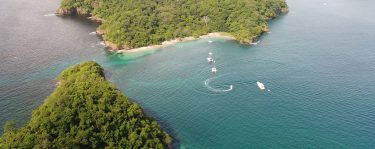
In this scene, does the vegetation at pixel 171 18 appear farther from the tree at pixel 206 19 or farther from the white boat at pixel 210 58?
the white boat at pixel 210 58

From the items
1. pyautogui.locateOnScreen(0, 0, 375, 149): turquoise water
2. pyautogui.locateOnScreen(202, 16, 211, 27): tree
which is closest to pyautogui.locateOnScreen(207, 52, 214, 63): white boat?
pyautogui.locateOnScreen(0, 0, 375, 149): turquoise water

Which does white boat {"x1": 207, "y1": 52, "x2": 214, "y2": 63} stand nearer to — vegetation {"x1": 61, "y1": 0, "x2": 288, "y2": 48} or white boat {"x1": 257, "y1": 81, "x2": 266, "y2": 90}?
vegetation {"x1": 61, "y1": 0, "x2": 288, "y2": 48}

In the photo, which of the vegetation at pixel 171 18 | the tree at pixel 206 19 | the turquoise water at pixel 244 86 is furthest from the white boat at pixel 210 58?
the tree at pixel 206 19

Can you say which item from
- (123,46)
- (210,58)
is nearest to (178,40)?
(123,46)

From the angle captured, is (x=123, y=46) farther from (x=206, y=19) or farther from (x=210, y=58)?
(x=206, y=19)

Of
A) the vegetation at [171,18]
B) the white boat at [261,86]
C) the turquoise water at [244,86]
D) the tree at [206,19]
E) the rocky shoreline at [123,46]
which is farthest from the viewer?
the tree at [206,19]
